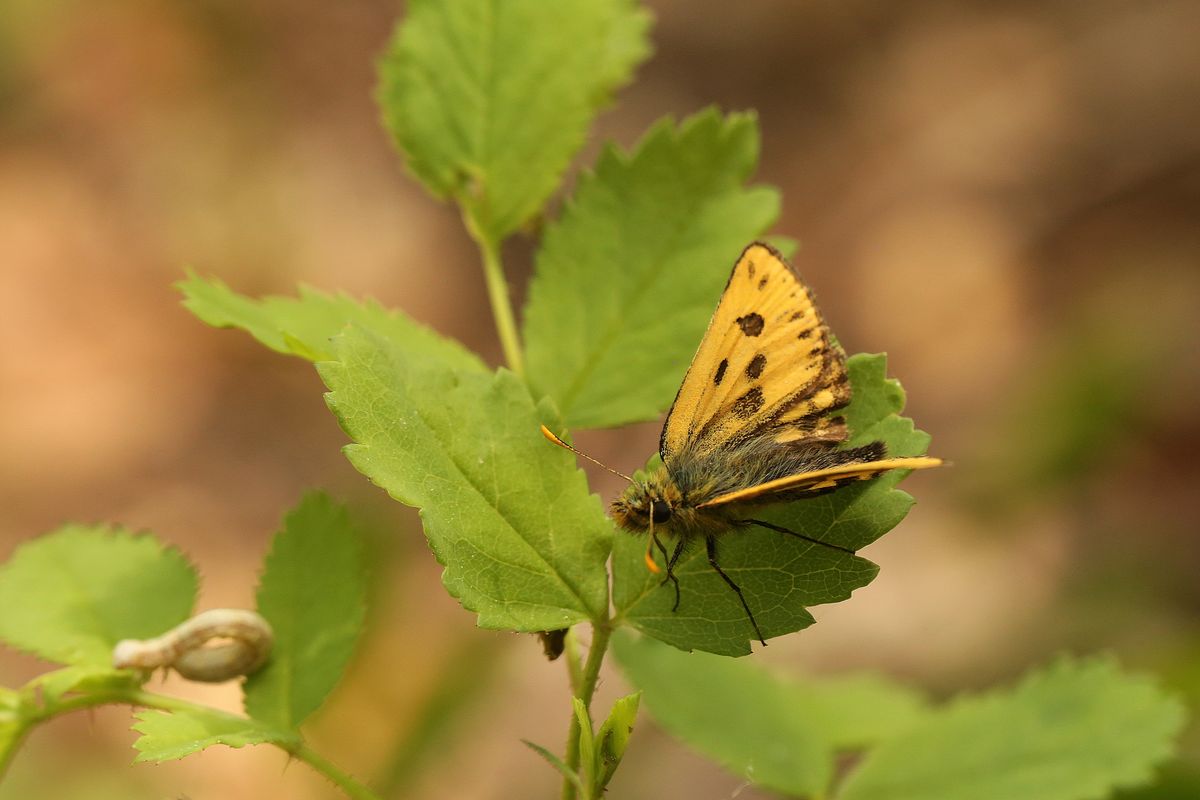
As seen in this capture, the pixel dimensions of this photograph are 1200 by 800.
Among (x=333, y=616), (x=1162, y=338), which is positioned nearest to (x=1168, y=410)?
(x=1162, y=338)

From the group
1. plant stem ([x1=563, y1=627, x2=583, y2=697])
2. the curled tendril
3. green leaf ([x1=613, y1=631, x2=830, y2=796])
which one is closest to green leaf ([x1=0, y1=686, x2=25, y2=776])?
the curled tendril

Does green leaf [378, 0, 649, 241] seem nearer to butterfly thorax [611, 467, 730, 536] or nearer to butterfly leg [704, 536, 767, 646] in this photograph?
butterfly thorax [611, 467, 730, 536]

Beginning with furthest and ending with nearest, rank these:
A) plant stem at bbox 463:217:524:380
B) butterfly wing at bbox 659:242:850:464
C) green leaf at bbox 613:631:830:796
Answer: green leaf at bbox 613:631:830:796, plant stem at bbox 463:217:524:380, butterfly wing at bbox 659:242:850:464

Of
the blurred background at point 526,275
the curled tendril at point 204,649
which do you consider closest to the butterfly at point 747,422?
the curled tendril at point 204,649

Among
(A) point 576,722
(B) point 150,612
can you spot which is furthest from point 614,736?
(B) point 150,612

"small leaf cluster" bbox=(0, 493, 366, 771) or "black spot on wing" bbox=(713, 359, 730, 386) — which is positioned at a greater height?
"black spot on wing" bbox=(713, 359, 730, 386)

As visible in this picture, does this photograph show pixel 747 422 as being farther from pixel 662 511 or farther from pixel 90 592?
pixel 90 592
